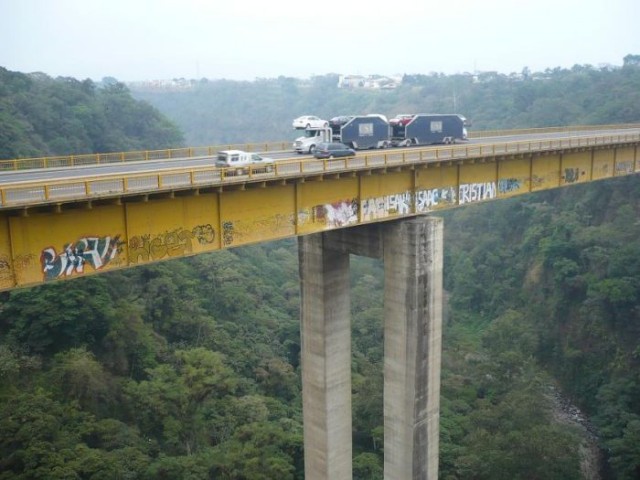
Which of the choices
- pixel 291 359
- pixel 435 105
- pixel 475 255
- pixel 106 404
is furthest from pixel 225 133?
pixel 106 404

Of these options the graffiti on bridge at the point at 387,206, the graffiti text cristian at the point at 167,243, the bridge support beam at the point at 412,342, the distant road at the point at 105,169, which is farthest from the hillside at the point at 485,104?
the graffiti text cristian at the point at 167,243

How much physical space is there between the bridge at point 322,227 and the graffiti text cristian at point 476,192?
2.9 inches

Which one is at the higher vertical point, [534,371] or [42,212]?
[42,212]

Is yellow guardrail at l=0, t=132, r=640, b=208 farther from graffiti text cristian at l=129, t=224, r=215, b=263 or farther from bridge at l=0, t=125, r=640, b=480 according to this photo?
graffiti text cristian at l=129, t=224, r=215, b=263

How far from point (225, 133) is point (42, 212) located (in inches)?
6677

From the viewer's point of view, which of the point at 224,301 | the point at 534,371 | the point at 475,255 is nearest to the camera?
the point at 534,371

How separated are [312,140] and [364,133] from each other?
2.91 meters

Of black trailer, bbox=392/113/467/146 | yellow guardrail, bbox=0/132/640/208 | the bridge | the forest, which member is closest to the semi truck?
black trailer, bbox=392/113/467/146

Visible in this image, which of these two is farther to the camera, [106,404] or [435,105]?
[435,105]

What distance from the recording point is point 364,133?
30.9 metres

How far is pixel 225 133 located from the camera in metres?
183

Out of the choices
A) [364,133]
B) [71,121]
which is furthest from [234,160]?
[71,121]

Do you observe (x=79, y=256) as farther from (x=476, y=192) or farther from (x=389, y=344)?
(x=476, y=192)

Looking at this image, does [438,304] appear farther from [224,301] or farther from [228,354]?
[224,301]
